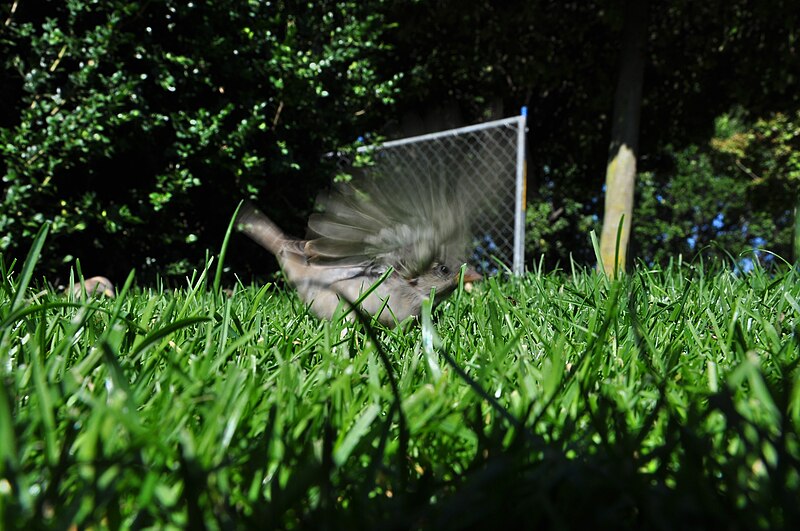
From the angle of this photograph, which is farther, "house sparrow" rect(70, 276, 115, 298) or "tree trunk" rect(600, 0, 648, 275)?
"tree trunk" rect(600, 0, 648, 275)

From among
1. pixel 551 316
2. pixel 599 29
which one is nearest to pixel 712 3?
pixel 599 29

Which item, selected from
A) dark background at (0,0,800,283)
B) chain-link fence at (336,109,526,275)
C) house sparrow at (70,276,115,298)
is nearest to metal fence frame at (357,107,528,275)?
chain-link fence at (336,109,526,275)

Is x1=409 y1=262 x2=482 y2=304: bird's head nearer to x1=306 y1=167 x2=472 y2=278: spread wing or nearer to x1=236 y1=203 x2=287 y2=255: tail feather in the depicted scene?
x1=306 y1=167 x2=472 y2=278: spread wing

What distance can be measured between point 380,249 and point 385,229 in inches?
3.1

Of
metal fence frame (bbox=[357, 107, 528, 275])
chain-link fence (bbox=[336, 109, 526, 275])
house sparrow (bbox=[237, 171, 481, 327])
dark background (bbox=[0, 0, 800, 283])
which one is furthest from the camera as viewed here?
chain-link fence (bbox=[336, 109, 526, 275])

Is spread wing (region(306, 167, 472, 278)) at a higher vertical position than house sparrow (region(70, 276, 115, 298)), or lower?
higher

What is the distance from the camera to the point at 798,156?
46.0 feet

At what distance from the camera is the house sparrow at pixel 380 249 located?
2078 millimetres

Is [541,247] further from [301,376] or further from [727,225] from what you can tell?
[727,225]

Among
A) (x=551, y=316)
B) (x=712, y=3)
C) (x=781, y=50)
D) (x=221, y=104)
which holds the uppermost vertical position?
(x=712, y=3)

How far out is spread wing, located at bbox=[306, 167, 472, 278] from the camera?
7.07 feet

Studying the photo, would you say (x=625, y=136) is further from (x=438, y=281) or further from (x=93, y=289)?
(x=93, y=289)

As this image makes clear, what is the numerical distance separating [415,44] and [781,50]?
573cm

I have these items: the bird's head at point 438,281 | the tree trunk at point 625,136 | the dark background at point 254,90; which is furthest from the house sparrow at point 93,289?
the tree trunk at point 625,136
